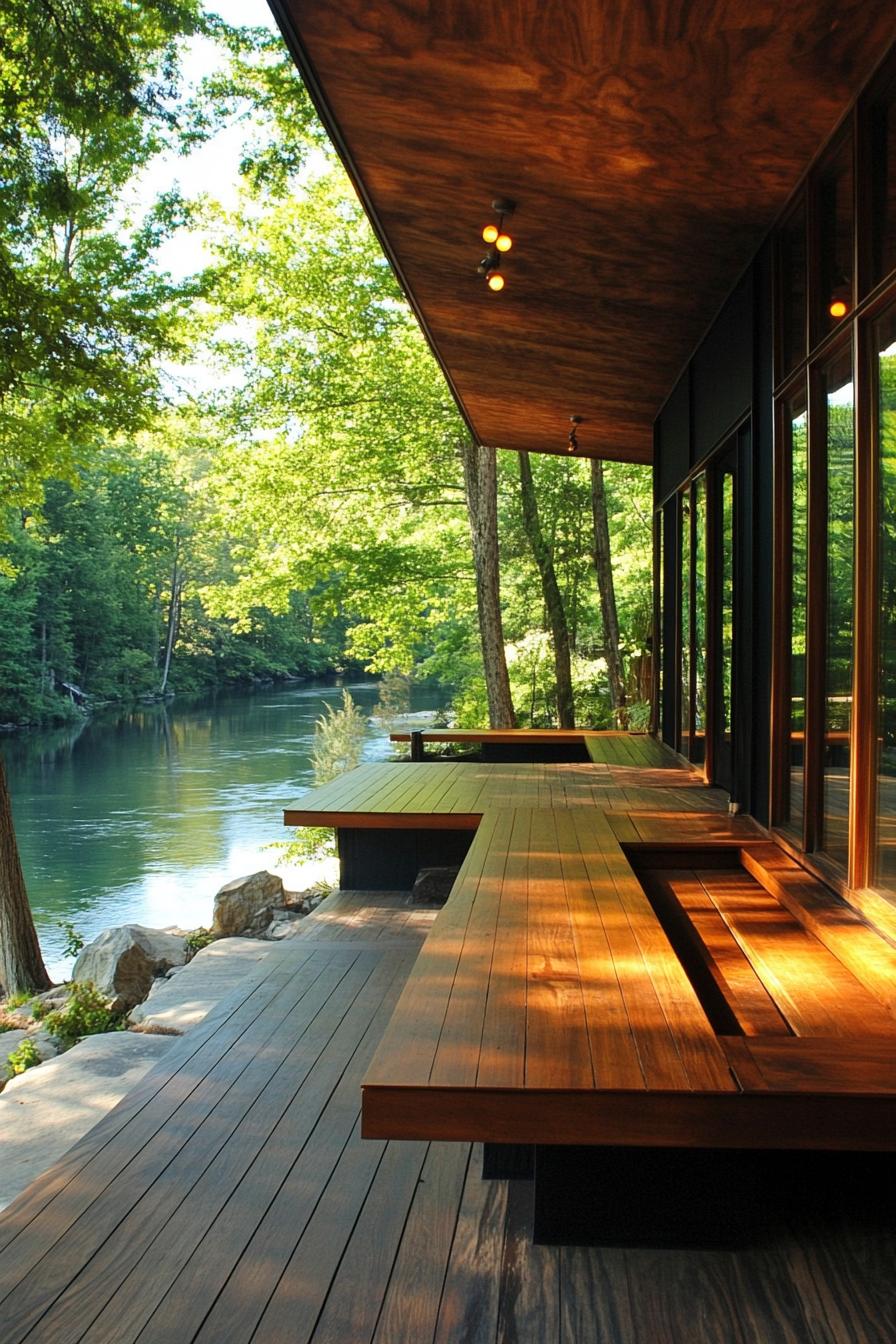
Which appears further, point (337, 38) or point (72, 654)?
point (72, 654)

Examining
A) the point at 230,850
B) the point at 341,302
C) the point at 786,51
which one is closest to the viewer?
the point at 786,51

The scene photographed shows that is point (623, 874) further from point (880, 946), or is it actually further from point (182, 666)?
point (182, 666)

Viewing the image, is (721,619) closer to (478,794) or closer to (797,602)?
(478,794)

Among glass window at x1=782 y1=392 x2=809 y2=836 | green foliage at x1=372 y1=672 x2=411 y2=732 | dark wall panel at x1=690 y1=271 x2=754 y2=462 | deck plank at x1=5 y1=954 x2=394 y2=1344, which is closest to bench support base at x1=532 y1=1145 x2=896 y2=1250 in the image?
deck plank at x1=5 y1=954 x2=394 y2=1344

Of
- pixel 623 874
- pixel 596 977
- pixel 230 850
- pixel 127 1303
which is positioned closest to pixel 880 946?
pixel 596 977

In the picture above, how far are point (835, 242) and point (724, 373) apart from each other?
2.16 m

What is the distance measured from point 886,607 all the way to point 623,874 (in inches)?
60.4

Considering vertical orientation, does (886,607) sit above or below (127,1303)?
above

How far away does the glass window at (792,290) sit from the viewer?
411 cm

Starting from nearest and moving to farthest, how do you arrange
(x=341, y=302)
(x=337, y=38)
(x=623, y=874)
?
(x=337, y=38) < (x=623, y=874) < (x=341, y=302)

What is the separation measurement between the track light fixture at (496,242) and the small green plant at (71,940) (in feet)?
21.6

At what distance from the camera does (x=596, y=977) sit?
290 cm

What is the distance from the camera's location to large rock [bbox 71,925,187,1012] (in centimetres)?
682

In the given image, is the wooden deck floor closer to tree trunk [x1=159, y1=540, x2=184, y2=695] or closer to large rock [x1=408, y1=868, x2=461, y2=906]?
large rock [x1=408, y1=868, x2=461, y2=906]
